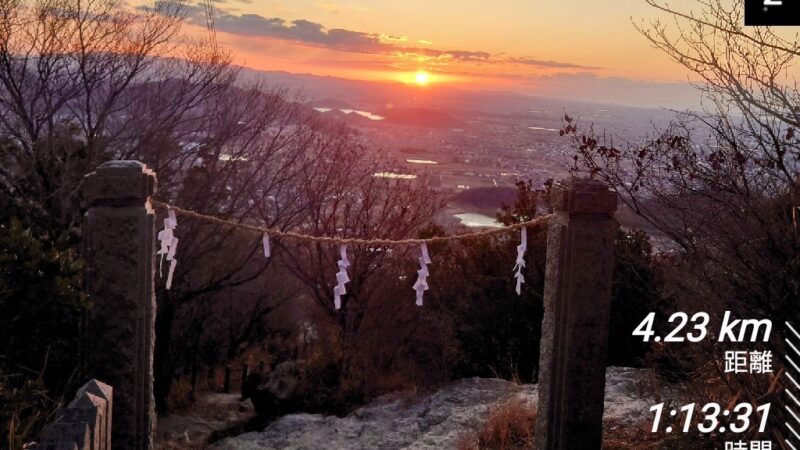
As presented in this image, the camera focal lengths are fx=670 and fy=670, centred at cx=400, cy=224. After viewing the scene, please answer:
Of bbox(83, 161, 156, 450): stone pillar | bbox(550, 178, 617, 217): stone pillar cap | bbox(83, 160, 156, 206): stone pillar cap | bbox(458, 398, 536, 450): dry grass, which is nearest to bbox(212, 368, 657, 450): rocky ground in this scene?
bbox(458, 398, 536, 450): dry grass

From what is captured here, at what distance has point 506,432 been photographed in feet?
19.5

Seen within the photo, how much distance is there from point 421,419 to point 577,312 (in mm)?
3883

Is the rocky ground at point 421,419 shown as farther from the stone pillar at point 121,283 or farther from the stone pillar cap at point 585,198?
the stone pillar at point 121,283

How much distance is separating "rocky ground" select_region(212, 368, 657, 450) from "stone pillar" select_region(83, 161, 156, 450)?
3.27 meters

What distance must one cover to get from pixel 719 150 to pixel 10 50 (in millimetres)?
8526

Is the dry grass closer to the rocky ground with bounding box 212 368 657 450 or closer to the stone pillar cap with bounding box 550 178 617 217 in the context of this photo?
the rocky ground with bounding box 212 368 657 450

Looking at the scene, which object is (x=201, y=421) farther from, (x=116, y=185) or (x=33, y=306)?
(x=116, y=185)

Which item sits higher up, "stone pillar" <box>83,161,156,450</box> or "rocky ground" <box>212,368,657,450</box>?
A: "stone pillar" <box>83,161,156,450</box>

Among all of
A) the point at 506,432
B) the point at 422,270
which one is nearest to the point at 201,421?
the point at 506,432

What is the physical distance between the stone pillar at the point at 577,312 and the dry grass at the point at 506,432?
1.48 metres

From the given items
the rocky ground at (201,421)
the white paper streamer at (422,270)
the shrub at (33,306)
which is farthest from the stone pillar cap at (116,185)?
the rocky ground at (201,421)

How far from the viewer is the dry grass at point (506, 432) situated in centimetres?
582

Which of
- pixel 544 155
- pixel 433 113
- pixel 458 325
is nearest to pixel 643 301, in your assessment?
pixel 458 325

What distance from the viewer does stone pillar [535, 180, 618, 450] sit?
415 cm
